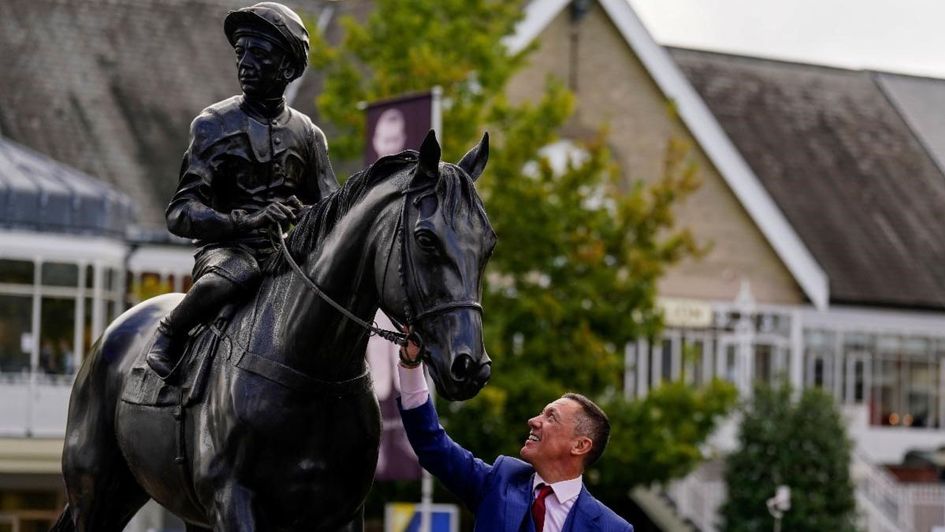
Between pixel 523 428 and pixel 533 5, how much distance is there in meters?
10.0

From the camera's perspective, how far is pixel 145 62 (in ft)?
132

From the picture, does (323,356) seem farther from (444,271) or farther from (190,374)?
(444,271)

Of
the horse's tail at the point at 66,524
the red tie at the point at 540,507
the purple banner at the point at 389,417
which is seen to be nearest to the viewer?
the red tie at the point at 540,507

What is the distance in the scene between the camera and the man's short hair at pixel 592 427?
25.1 ft

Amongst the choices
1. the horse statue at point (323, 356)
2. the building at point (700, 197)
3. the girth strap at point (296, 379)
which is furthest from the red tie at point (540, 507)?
the building at point (700, 197)

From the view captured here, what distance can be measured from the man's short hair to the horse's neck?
808 millimetres

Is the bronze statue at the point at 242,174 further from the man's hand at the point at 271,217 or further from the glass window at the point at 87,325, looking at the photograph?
the glass window at the point at 87,325

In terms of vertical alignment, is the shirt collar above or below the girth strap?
below

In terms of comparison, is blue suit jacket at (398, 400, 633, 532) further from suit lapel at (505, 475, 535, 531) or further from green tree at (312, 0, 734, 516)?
green tree at (312, 0, 734, 516)

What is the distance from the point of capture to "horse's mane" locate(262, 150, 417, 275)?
25.5ft

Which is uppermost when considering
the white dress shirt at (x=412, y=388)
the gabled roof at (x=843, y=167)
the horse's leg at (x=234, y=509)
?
the gabled roof at (x=843, y=167)

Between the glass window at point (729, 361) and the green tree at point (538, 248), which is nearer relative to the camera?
the green tree at point (538, 248)

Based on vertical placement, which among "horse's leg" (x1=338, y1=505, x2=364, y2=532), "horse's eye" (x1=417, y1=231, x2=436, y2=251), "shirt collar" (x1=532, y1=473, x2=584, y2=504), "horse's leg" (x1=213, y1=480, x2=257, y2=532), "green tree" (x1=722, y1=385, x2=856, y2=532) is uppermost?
"horse's eye" (x1=417, y1=231, x2=436, y2=251)

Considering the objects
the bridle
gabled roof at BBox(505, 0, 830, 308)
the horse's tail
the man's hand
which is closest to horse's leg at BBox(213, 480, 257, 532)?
the bridle
